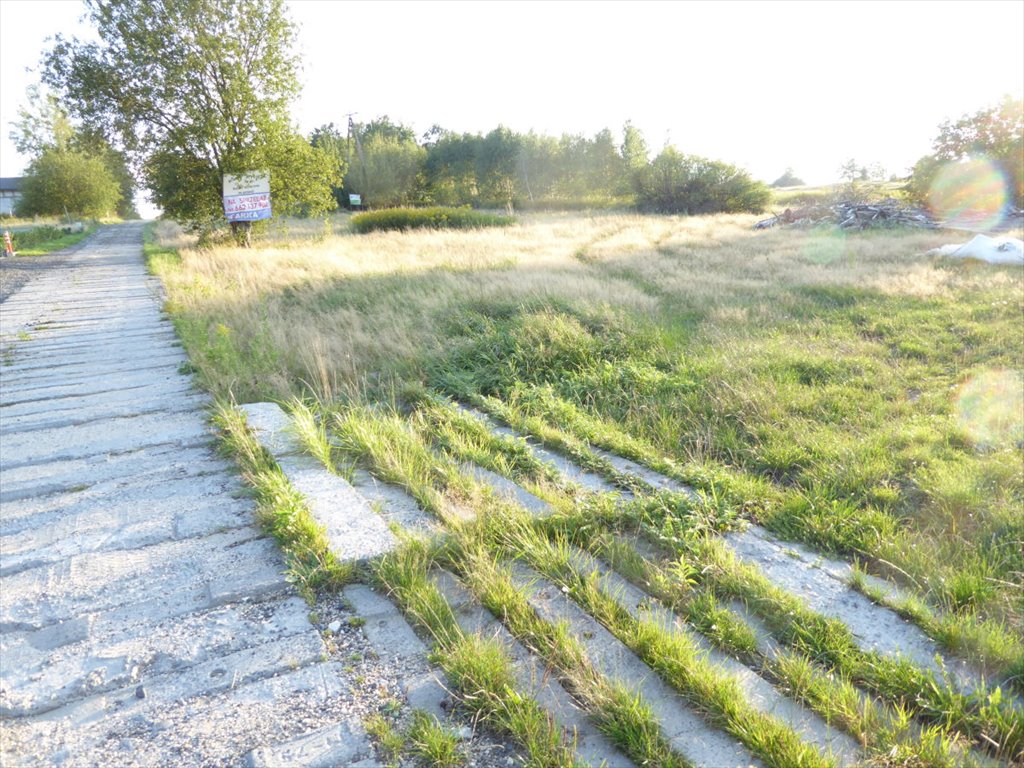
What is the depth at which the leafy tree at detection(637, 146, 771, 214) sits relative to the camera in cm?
3697

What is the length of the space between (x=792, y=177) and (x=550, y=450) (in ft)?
263

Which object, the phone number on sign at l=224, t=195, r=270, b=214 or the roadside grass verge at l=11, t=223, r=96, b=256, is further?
the roadside grass verge at l=11, t=223, r=96, b=256

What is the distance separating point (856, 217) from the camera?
69.9 feet

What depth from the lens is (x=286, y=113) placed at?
19.2 meters

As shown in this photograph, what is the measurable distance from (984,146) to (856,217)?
12.0 metres

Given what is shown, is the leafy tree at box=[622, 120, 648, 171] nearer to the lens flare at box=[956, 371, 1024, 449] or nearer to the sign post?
the sign post

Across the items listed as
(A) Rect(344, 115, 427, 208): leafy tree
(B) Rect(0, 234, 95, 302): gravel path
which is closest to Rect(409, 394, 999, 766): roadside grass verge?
(B) Rect(0, 234, 95, 302): gravel path

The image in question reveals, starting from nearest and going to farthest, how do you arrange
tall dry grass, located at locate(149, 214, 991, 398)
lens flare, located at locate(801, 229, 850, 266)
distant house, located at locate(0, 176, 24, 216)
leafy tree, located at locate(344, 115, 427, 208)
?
tall dry grass, located at locate(149, 214, 991, 398), lens flare, located at locate(801, 229, 850, 266), leafy tree, located at locate(344, 115, 427, 208), distant house, located at locate(0, 176, 24, 216)

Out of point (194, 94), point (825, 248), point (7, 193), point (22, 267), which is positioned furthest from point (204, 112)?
point (7, 193)

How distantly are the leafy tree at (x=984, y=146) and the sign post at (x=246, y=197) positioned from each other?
89.6 feet

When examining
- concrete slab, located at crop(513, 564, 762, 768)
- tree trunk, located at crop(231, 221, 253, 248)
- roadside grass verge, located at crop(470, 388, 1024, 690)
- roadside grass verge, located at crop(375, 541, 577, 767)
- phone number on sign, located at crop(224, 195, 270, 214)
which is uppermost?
phone number on sign, located at crop(224, 195, 270, 214)

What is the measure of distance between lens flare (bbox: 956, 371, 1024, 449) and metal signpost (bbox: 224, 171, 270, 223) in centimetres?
1792

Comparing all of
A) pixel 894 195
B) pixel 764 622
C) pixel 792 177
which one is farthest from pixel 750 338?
pixel 792 177

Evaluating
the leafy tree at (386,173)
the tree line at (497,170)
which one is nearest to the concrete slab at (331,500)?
the tree line at (497,170)
